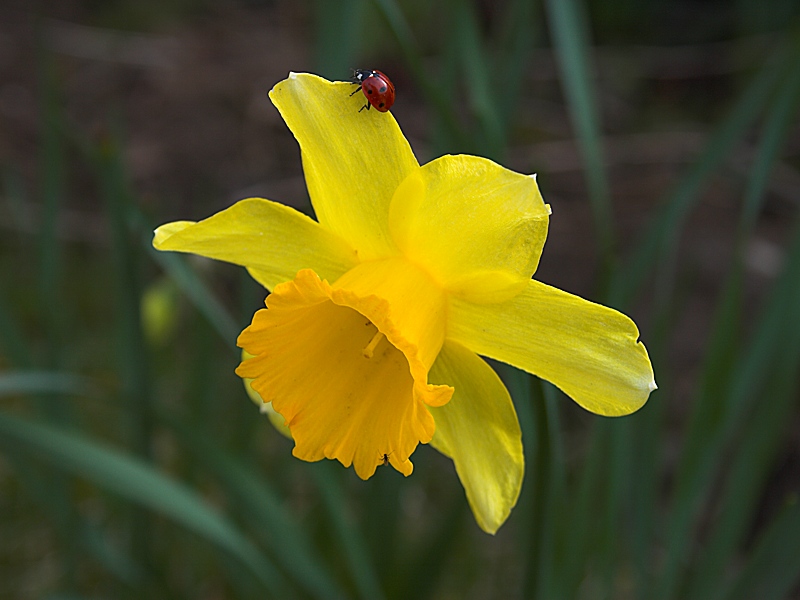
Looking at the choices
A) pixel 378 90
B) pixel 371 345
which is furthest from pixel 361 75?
pixel 371 345

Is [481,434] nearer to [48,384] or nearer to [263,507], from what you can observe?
[263,507]

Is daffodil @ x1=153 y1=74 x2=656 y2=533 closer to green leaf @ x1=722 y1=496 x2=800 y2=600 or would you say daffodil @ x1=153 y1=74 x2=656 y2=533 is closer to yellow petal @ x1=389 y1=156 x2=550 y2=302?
yellow petal @ x1=389 y1=156 x2=550 y2=302

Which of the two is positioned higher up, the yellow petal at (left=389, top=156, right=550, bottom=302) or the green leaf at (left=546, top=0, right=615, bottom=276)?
the green leaf at (left=546, top=0, right=615, bottom=276)

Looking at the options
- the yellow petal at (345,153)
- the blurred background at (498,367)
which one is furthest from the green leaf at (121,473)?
Result: the yellow petal at (345,153)

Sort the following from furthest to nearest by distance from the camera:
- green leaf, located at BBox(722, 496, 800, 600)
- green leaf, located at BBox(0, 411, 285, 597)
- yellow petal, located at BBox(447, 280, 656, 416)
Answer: green leaf, located at BBox(0, 411, 285, 597) → green leaf, located at BBox(722, 496, 800, 600) → yellow petal, located at BBox(447, 280, 656, 416)

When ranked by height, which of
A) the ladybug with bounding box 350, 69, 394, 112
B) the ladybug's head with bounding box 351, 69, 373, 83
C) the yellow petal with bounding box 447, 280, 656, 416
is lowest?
the yellow petal with bounding box 447, 280, 656, 416

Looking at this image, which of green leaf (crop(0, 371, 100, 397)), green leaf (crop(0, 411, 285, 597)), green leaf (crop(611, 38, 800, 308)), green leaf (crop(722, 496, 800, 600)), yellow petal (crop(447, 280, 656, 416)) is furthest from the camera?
green leaf (crop(611, 38, 800, 308))

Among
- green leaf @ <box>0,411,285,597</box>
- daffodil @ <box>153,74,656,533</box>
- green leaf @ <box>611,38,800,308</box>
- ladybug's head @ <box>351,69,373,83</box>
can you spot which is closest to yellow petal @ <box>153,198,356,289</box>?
daffodil @ <box>153,74,656,533</box>

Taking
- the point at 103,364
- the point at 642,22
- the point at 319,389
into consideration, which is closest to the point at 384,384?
the point at 319,389
